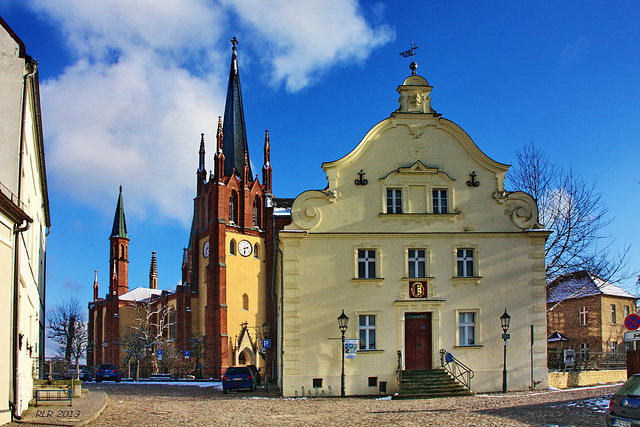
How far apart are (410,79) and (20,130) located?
1738 centimetres

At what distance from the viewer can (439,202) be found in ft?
99.5

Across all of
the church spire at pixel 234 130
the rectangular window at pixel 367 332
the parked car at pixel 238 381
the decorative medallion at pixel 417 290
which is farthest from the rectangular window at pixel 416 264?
the church spire at pixel 234 130

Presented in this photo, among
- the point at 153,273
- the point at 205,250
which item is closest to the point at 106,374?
the point at 205,250

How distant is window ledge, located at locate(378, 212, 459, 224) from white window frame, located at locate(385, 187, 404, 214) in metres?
0.39

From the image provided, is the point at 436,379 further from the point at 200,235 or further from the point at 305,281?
the point at 200,235

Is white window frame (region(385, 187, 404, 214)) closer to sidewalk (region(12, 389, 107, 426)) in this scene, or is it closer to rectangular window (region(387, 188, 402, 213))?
rectangular window (region(387, 188, 402, 213))

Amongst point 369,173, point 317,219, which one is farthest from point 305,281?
point 369,173

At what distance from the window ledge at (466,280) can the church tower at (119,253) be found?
8170cm

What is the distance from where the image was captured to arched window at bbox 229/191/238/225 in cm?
7256

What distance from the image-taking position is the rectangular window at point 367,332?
29000mm

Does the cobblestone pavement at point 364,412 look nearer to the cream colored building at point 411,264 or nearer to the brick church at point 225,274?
the cream colored building at point 411,264

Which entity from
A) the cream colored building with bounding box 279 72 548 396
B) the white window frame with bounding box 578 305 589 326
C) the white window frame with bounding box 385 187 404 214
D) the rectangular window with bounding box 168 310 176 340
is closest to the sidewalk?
the cream colored building with bounding box 279 72 548 396

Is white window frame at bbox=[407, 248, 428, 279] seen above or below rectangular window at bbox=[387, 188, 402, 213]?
below

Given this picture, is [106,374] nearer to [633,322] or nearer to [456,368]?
[456,368]
